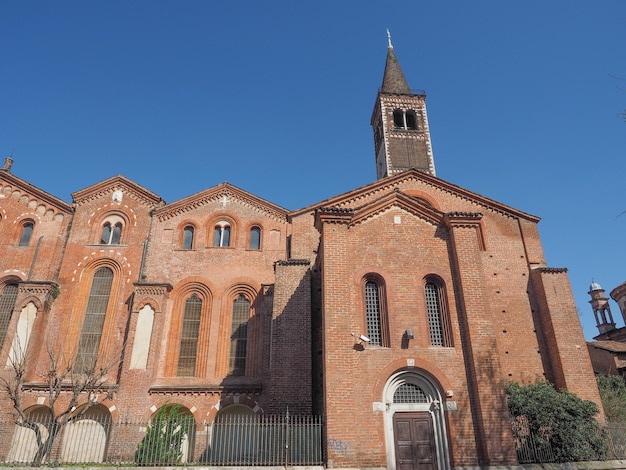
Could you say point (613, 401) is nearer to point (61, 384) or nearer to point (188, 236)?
point (188, 236)

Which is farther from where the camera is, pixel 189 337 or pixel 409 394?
pixel 189 337

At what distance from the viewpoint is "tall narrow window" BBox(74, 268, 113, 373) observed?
21844 mm

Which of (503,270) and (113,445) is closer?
(113,445)

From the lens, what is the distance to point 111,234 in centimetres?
2505

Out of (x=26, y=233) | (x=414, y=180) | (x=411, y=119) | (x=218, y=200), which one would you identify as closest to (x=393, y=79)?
(x=411, y=119)

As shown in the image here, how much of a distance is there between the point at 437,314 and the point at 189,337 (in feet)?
41.4

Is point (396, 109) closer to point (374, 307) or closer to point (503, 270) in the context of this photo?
point (503, 270)

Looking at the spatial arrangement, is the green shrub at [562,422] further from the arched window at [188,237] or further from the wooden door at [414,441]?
the arched window at [188,237]

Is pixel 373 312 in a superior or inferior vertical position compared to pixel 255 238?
inferior

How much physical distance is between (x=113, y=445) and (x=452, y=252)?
14919 mm

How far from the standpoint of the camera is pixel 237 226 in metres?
25.1

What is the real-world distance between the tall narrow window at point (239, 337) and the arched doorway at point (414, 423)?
31.4 ft

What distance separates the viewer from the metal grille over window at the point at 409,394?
1438cm

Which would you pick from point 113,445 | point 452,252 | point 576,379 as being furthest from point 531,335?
point 113,445
